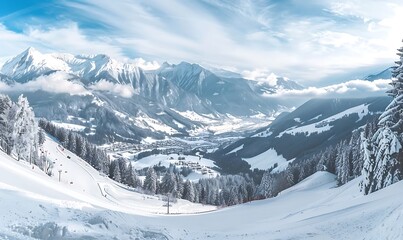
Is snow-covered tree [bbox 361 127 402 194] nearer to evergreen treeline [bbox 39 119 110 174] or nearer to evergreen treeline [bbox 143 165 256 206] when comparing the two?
evergreen treeline [bbox 143 165 256 206]

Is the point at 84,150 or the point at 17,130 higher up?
the point at 17,130

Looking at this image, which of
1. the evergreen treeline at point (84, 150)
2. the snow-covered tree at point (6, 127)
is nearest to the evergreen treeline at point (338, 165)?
the evergreen treeline at point (84, 150)

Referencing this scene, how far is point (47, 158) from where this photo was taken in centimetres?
10769

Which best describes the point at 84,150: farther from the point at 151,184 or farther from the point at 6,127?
the point at 6,127

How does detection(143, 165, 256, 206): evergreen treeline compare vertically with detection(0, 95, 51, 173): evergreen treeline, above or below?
below

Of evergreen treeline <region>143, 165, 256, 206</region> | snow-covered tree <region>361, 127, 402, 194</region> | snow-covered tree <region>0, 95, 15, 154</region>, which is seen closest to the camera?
snow-covered tree <region>361, 127, 402, 194</region>

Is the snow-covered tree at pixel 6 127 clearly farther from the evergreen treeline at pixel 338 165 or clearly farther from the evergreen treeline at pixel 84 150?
the evergreen treeline at pixel 338 165

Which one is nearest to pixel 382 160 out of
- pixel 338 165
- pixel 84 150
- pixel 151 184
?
pixel 338 165

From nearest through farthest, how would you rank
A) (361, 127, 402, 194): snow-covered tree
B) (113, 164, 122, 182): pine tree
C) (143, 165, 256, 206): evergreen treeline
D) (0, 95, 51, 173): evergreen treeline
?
(361, 127, 402, 194): snow-covered tree
(0, 95, 51, 173): evergreen treeline
(143, 165, 256, 206): evergreen treeline
(113, 164, 122, 182): pine tree

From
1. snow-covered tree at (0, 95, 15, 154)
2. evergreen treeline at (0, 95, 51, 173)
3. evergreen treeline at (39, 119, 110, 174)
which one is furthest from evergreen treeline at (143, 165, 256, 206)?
snow-covered tree at (0, 95, 15, 154)

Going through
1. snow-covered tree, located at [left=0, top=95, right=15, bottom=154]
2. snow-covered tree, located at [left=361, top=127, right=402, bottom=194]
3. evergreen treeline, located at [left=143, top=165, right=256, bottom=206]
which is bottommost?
evergreen treeline, located at [left=143, top=165, right=256, bottom=206]

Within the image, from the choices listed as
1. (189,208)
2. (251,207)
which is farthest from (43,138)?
(251,207)

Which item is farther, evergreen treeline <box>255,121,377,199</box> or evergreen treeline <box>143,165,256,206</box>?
evergreen treeline <box>143,165,256,206</box>

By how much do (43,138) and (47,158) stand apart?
14.9m
